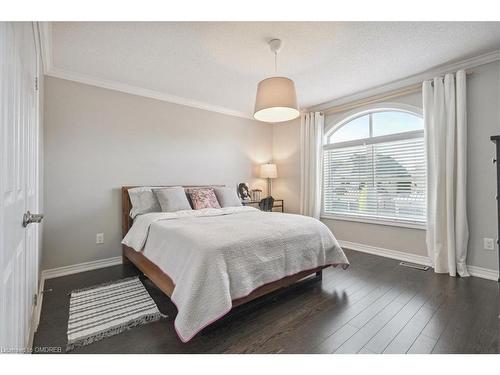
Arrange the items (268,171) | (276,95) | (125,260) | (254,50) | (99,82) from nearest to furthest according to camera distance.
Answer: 1. (276,95)
2. (254,50)
3. (99,82)
4. (125,260)
5. (268,171)

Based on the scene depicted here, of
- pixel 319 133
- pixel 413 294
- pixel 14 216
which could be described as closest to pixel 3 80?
pixel 14 216

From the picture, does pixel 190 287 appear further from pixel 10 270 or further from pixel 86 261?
pixel 86 261

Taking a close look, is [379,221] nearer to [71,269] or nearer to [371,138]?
[371,138]

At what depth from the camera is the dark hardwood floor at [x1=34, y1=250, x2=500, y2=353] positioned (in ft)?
4.85

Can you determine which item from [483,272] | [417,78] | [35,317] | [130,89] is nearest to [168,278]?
[35,317]

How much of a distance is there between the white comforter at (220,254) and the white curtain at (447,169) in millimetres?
1290

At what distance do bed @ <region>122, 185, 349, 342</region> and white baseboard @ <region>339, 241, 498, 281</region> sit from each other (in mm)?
1316

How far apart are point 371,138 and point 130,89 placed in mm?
3491

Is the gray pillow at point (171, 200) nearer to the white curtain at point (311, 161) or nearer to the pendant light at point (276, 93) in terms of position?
the pendant light at point (276, 93)

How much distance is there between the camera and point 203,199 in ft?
10.7

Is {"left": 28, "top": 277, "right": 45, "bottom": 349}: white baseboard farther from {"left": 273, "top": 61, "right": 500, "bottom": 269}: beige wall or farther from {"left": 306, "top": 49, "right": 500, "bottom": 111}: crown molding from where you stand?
{"left": 306, "top": 49, "right": 500, "bottom": 111}: crown molding

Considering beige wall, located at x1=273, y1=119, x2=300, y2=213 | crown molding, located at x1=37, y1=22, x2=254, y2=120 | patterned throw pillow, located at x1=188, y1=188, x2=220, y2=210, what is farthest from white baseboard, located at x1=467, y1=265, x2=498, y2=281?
crown molding, located at x1=37, y1=22, x2=254, y2=120

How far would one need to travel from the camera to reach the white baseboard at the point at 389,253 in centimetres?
302
